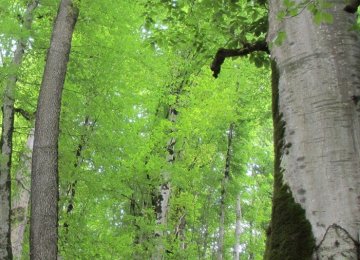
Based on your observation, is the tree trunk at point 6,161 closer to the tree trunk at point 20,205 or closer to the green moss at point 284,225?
the tree trunk at point 20,205

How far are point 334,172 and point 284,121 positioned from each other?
0.42 meters

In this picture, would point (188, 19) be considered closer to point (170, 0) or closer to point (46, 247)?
point (170, 0)

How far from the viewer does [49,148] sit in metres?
5.98

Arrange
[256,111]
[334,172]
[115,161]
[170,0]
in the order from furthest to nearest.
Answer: [256,111], [115,161], [170,0], [334,172]

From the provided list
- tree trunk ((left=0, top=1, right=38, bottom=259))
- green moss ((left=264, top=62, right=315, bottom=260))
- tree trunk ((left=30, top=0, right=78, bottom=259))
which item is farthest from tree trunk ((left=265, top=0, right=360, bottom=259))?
tree trunk ((left=0, top=1, right=38, bottom=259))

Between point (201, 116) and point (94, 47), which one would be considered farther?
point (201, 116)

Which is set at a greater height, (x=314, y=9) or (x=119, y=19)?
(x=119, y=19)

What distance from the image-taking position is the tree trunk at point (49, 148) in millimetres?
5547

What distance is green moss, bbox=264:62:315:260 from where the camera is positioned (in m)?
1.96

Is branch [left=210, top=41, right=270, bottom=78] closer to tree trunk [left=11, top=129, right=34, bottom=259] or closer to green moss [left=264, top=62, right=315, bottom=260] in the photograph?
green moss [left=264, top=62, right=315, bottom=260]

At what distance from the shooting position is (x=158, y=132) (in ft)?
37.9

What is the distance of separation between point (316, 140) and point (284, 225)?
1.52 ft

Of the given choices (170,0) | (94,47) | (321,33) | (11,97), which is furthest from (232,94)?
(321,33)

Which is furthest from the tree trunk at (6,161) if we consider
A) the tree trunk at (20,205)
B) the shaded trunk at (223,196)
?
the shaded trunk at (223,196)
